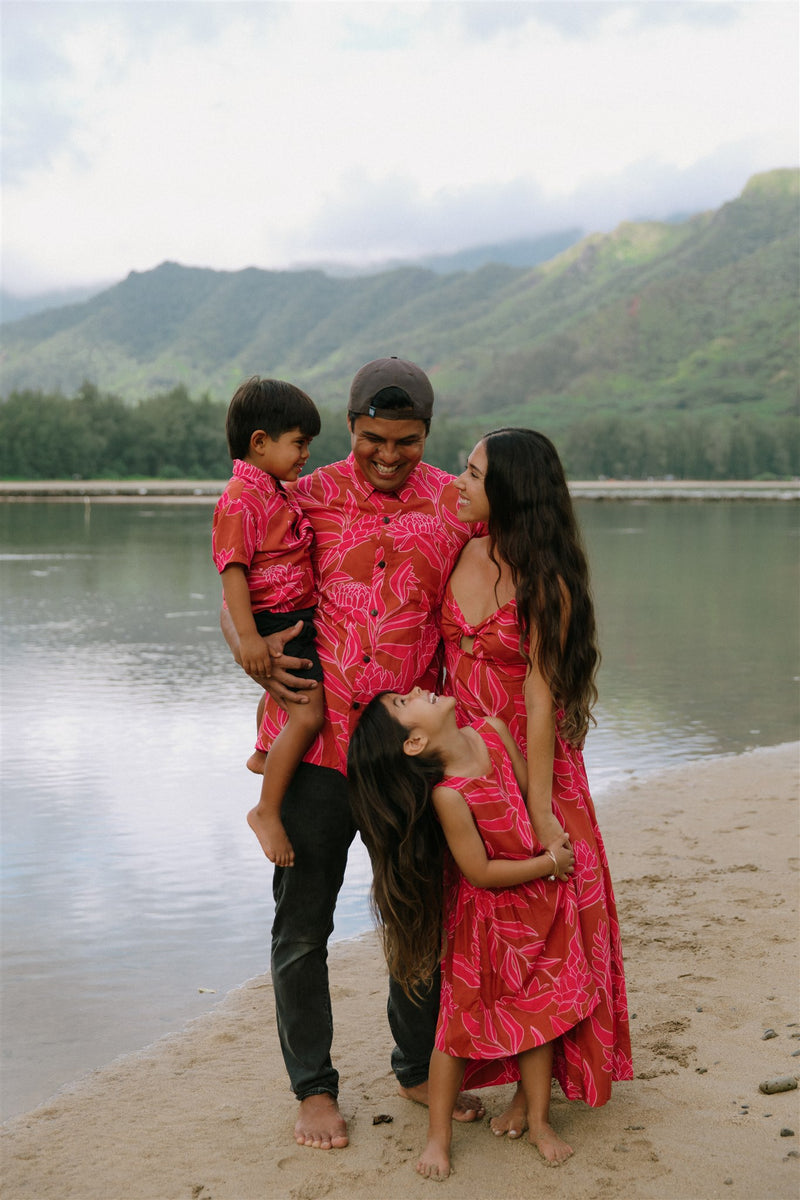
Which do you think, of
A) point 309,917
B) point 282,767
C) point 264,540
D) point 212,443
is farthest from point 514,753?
point 212,443

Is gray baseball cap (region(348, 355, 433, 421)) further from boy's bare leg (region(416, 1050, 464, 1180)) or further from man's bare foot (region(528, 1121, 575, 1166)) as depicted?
man's bare foot (region(528, 1121, 575, 1166))

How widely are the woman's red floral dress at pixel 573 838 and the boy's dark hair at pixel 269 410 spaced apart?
2.11 ft

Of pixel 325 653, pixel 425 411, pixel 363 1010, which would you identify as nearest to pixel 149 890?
pixel 363 1010

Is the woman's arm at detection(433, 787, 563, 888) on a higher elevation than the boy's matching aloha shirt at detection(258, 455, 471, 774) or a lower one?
lower

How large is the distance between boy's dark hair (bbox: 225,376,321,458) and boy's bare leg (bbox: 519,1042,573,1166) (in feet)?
5.92

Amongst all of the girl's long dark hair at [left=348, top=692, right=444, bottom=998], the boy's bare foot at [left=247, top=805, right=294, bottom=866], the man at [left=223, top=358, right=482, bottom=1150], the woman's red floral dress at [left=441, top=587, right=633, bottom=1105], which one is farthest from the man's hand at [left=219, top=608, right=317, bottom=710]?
the woman's red floral dress at [left=441, top=587, right=633, bottom=1105]

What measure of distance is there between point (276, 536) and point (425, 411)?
1.75ft

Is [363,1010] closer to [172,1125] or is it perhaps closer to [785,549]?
[172,1125]

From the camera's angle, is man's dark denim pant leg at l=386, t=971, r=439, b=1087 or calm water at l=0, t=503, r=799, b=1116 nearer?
man's dark denim pant leg at l=386, t=971, r=439, b=1087

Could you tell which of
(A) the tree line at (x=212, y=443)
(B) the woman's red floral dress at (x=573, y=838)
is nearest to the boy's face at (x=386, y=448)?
(B) the woman's red floral dress at (x=573, y=838)

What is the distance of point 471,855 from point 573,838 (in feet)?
1.20

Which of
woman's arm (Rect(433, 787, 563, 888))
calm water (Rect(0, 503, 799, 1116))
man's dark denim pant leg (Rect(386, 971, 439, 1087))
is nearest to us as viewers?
Answer: woman's arm (Rect(433, 787, 563, 888))

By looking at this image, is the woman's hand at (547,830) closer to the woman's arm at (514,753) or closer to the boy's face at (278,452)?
the woman's arm at (514,753)

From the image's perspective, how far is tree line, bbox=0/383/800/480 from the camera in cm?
9275
